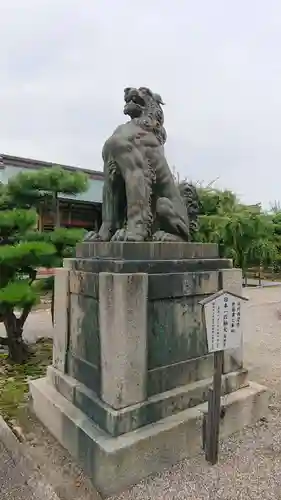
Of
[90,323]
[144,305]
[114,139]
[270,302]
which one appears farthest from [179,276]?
[270,302]

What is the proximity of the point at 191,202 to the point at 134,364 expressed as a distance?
4.60ft

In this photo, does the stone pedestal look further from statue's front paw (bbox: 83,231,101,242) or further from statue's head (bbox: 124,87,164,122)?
statue's head (bbox: 124,87,164,122)

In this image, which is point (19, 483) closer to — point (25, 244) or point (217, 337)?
point (217, 337)

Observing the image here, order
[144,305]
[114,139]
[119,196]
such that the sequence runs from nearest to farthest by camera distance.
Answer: [144,305]
[114,139]
[119,196]

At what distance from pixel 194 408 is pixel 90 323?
0.90 m

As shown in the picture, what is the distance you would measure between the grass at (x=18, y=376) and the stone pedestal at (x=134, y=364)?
0.98 ft

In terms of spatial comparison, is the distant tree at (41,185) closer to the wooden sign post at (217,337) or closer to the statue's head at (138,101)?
the statue's head at (138,101)

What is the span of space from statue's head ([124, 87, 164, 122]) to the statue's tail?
0.67 meters

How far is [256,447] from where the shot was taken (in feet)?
7.29

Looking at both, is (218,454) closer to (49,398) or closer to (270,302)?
(49,398)

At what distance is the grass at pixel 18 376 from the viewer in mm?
2840

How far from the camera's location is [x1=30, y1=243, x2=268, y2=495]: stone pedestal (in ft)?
6.41

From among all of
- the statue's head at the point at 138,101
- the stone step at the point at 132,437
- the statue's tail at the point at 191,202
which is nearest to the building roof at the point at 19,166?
the statue's tail at the point at 191,202

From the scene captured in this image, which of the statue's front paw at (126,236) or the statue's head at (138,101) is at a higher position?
the statue's head at (138,101)
